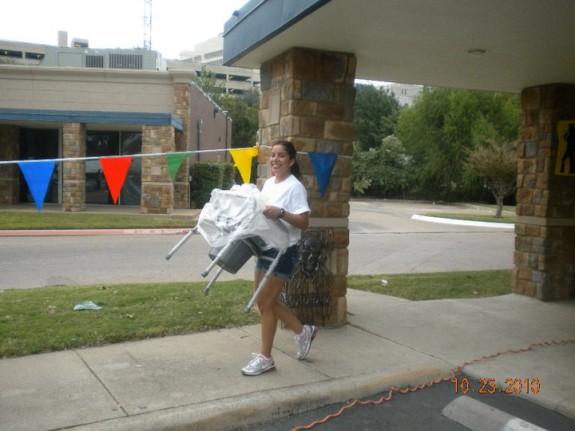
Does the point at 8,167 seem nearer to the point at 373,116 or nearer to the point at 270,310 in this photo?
the point at 270,310

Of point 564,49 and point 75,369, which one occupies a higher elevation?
point 564,49

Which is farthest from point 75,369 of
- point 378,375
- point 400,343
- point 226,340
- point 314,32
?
point 314,32

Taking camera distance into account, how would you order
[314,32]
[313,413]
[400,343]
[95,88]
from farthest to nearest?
[95,88], [400,343], [314,32], [313,413]

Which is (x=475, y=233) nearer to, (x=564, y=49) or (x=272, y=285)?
(x=564, y=49)

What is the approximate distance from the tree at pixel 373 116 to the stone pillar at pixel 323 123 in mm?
45782

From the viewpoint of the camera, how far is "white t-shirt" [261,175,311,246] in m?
4.29

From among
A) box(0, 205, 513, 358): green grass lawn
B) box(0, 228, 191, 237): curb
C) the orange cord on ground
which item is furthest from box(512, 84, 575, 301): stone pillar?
box(0, 228, 191, 237): curb

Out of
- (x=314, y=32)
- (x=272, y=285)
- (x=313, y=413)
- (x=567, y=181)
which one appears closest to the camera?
(x=313, y=413)

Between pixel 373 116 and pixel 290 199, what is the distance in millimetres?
51390

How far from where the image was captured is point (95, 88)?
19859 millimetres

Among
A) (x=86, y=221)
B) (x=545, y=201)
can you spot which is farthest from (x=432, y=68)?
(x=86, y=221)

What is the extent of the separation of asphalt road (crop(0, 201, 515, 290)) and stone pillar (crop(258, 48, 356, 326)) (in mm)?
3847

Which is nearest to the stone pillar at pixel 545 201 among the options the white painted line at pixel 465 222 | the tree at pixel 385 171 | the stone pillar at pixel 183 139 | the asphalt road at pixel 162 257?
the asphalt road at pixel 162 257

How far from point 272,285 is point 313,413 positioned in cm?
98
